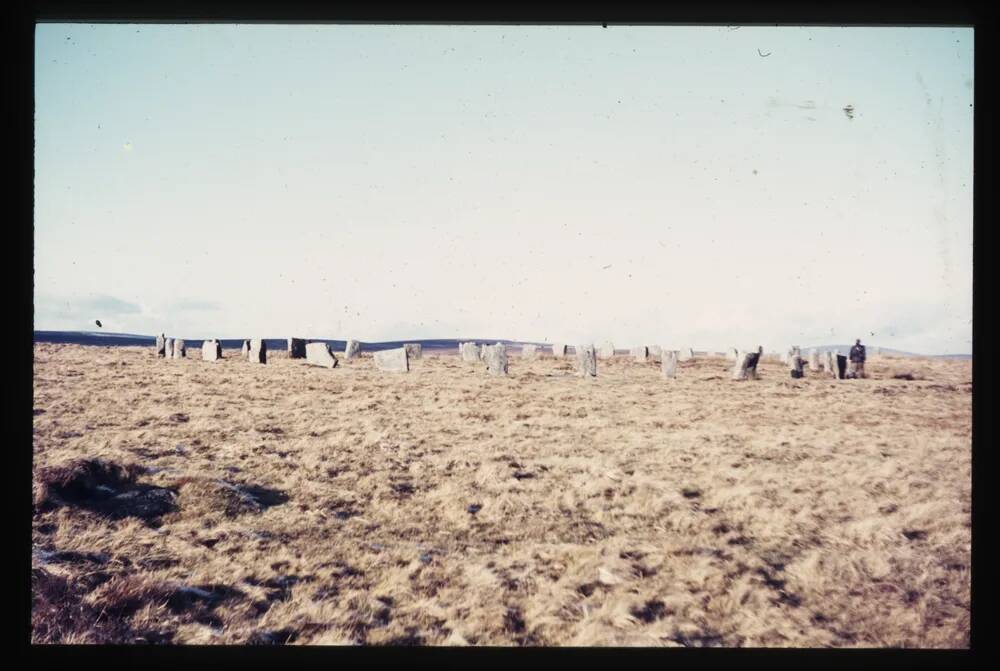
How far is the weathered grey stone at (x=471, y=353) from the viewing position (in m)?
17.0

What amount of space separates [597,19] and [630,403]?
26.7ft

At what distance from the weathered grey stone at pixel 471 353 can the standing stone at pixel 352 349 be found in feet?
11.1

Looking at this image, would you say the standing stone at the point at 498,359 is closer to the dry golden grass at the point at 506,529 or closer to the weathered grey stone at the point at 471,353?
the weathered grey stone at the point at 471,353

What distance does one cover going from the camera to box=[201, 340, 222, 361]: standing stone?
16.4 metres

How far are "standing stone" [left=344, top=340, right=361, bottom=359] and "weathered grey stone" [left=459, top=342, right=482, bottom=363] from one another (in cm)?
338

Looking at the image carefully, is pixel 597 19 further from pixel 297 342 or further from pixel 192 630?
pixel 297 342

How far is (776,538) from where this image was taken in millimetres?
4250

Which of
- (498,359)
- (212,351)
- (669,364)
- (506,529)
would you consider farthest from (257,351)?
(506,529)

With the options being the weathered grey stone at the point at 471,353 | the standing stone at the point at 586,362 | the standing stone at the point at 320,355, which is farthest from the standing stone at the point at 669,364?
the standing stone at the point at 320,355

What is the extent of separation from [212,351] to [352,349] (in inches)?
167

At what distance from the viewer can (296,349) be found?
1648 cm

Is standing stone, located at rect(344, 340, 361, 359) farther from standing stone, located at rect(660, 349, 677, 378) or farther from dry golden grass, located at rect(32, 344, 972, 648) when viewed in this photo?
standing stone, located at rect(660, 349, 677, 378)
